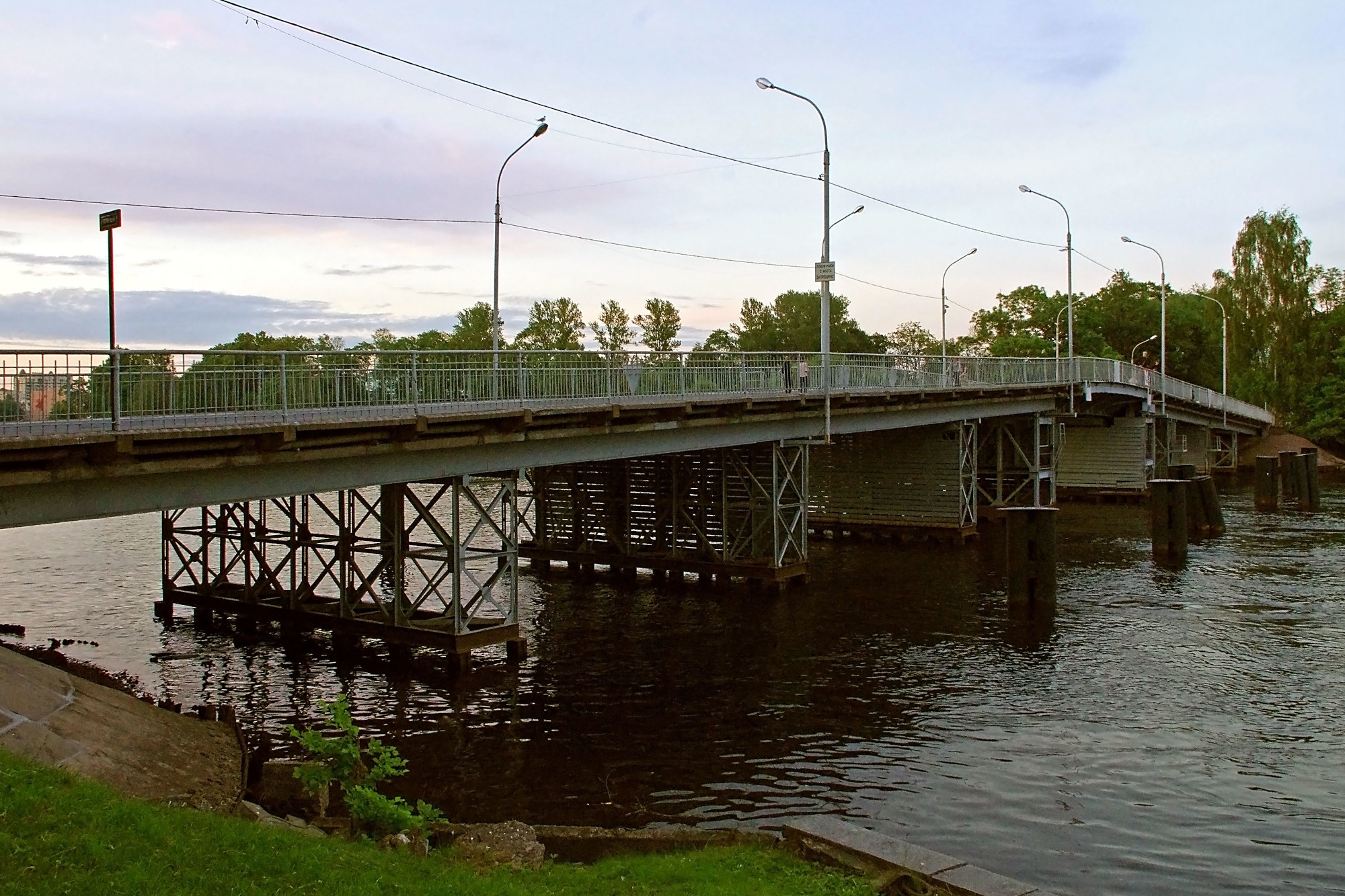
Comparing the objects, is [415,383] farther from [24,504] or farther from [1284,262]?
[1284,262]

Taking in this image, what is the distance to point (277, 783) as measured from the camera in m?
12.7

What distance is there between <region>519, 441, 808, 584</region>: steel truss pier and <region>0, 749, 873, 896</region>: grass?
19409 millimetres

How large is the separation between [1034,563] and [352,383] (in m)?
16.3

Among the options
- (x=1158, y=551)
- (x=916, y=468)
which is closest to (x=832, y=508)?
(x=916, y=468)

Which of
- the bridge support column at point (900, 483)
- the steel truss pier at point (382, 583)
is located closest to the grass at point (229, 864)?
the steel truss pier at point (382, 583)

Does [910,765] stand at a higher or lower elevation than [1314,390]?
lower

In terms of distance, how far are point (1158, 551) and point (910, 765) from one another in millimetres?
23210

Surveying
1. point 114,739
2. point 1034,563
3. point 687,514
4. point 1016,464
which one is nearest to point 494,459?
point 114,739

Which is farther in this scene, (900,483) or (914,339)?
(914,339)

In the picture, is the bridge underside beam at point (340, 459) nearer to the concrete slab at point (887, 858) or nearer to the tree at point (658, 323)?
the concrete slab at point (887, 858)

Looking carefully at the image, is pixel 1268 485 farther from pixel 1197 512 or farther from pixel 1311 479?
pixel 1197 512

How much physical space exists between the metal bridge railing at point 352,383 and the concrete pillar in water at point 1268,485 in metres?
26.2

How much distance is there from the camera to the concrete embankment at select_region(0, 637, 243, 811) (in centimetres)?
1084

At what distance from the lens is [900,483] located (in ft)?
132
